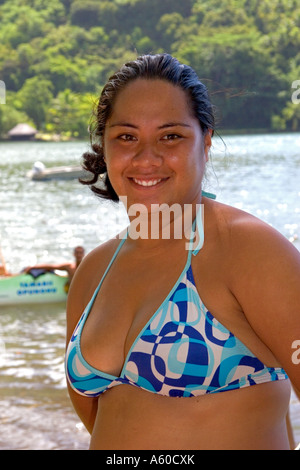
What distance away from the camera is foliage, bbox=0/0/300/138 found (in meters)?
56.7

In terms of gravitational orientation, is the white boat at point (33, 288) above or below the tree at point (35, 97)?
above

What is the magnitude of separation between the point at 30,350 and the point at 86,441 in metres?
3.22

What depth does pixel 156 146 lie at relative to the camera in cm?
149

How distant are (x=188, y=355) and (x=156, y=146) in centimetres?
45

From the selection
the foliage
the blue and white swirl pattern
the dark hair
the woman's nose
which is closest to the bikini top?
the blue and white swirl pattern

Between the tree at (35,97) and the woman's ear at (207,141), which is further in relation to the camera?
the tree at (35,97)

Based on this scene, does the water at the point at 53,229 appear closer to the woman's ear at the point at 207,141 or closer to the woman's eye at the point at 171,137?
the woman's ear at the point at 207,141

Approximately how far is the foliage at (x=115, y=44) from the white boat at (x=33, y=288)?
146ft

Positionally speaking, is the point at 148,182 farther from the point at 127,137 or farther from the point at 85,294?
the point at 85,294

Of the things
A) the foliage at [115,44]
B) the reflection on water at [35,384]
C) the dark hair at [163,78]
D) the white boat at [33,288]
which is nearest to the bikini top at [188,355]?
the dark hair at [163,78]

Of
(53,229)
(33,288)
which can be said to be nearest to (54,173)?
(53,229)

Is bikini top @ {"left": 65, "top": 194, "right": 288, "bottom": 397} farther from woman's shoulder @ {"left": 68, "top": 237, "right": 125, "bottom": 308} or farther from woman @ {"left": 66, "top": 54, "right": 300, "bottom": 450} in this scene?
woman's shoulder @ {"left": 68, "top": 237, "right": 125, "bottom": 308}

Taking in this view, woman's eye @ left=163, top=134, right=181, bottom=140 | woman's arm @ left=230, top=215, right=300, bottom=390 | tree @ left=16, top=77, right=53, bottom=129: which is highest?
woman's eye @ left=163, top=134, right=181, bottom=140

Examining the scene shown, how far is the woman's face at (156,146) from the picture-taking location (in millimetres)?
1482
